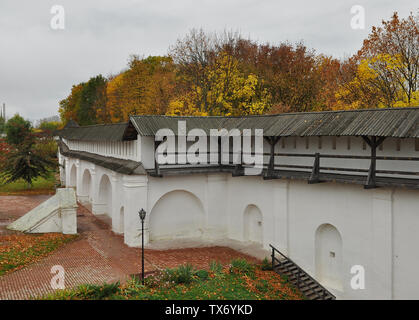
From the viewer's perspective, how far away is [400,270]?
1302 cm

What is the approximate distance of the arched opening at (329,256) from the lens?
15492mm

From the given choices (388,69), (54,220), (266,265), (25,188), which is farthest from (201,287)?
(25,188)

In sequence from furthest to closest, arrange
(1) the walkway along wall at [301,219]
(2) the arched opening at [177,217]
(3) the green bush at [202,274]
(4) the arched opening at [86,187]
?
(4) the arched opening at [86,187], (2) the arched opening at [177,217], (3) the green bush at [202,274], (1) the walkway along wall at [301,219]

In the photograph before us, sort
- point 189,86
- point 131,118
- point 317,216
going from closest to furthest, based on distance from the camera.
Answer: point 317,216
point 131,118
point 189,86

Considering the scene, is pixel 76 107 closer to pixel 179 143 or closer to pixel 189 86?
pixel 189 86

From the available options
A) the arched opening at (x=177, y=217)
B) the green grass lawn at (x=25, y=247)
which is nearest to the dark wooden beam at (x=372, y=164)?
the arched opening at (x=177, y=217)

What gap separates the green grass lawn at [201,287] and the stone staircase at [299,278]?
397mm

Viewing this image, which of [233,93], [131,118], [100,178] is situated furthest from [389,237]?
[233,93]

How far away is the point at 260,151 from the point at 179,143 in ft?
13.8

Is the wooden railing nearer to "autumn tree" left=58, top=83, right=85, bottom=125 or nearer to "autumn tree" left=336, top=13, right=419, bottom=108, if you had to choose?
"autumn tree" left=336, top=13, right=419, bottom=108

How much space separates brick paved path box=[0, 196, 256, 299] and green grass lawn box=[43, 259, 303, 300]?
134 centimetres

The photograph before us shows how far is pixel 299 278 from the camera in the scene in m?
15.7

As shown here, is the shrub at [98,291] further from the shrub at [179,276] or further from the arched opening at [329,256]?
the arched opening at [329,256]
